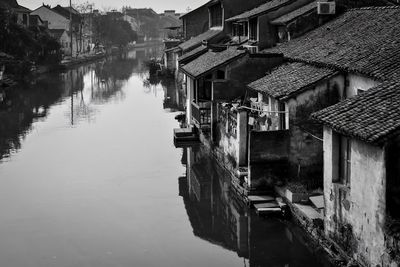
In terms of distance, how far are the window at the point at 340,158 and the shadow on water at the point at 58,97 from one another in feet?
50.0

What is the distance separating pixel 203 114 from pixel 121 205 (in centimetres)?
783

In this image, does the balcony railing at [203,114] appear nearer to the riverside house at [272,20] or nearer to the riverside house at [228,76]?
the riverside house at [228,76]

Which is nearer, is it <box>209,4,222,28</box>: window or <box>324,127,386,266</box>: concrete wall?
<box>324,127,386,266</box>: concrete wall

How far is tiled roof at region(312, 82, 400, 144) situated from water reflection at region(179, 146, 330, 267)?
9.79 feet

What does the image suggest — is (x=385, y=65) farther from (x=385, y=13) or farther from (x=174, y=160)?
(x=174, y=160)

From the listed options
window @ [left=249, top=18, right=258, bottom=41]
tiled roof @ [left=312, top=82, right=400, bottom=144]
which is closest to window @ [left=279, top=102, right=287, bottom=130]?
tiled roof @ [left=312, top=82, right=400, bottom=144]

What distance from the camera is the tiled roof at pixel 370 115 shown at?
34.6 feet

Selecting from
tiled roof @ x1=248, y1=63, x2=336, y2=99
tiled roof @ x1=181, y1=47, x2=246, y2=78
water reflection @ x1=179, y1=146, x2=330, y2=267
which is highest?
tiled roof @ x1=181, y1=47, x2=246, y2=78

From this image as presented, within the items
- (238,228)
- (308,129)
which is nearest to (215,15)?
(308,129)

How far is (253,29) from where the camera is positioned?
93.1 feet

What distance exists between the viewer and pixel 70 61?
248ft

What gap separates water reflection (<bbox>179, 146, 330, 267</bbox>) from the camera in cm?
1364

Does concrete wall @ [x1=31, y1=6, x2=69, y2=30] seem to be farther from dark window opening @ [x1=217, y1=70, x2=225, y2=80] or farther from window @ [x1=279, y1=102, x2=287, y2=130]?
window @ [x1=279, y1=102, x2=287, y2=130]

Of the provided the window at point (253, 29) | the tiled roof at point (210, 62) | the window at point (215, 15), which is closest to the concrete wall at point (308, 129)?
the tiled roof at point (210, 62)
